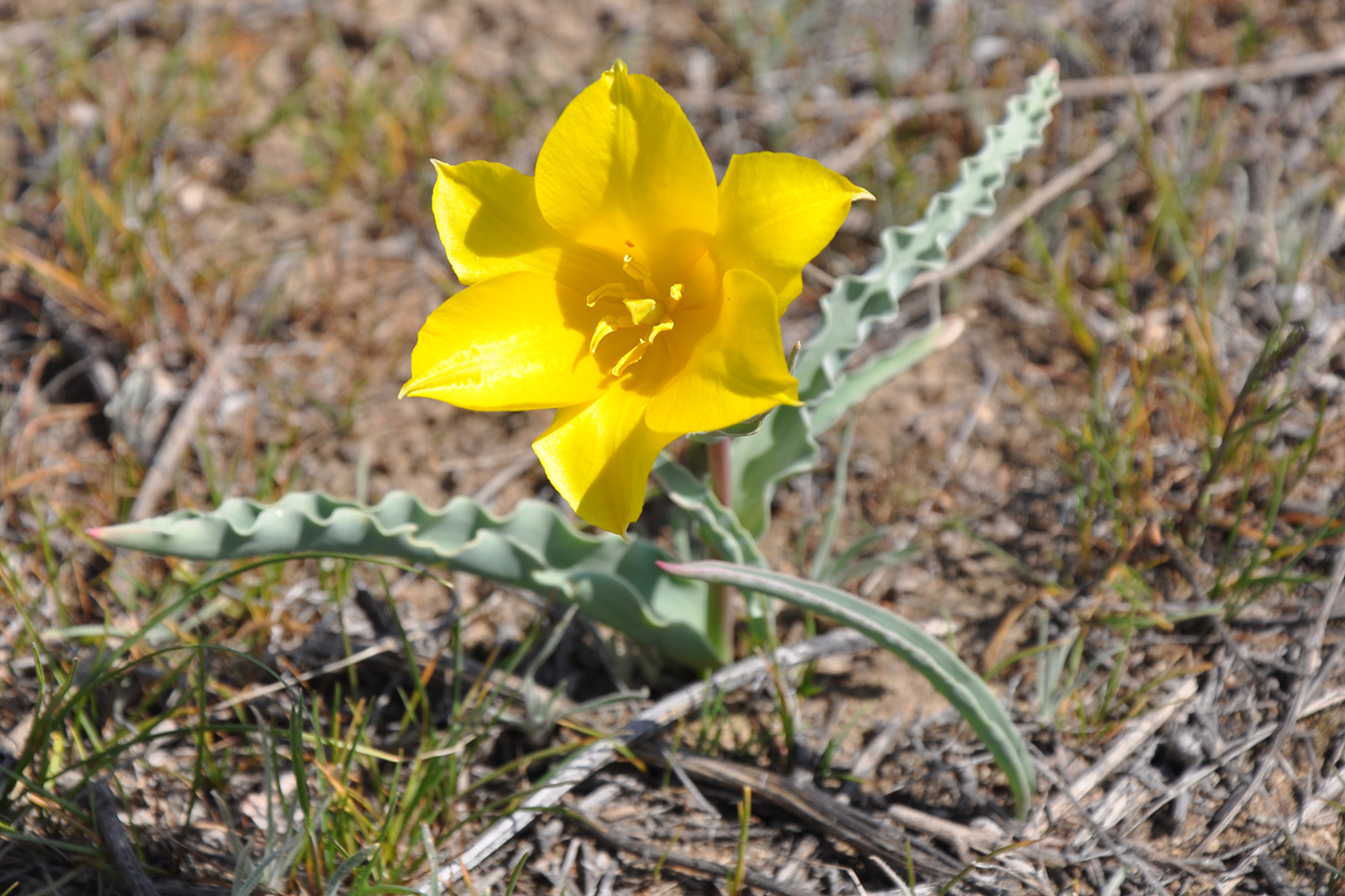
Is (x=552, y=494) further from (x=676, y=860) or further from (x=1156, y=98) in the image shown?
(x=1156, y=98)

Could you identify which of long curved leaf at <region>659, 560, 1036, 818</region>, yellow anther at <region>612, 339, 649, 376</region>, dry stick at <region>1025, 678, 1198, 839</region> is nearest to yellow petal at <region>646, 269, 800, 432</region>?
yellow anther at <region>612, 339, 649, 376</region>

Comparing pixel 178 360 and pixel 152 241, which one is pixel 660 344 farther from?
pixel 152 241

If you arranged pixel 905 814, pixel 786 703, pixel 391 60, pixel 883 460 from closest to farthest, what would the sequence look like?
1. pixel 905 814
2. pixel 786 703
3. pixel 883 460
4. pixel 391 60

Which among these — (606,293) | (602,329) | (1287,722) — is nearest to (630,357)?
(602,329)

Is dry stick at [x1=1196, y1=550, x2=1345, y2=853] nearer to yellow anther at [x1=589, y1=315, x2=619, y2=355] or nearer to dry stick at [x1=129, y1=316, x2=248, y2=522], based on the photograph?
yellow anther at [x1=589, y1=315, x2=619, y2=355]

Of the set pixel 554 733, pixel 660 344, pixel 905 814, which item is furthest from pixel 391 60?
pixel 905 814
